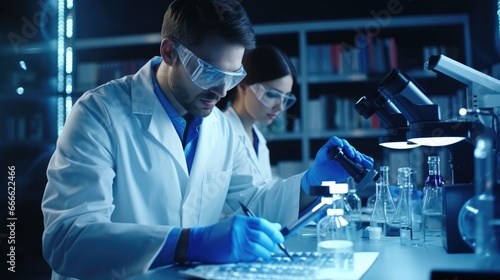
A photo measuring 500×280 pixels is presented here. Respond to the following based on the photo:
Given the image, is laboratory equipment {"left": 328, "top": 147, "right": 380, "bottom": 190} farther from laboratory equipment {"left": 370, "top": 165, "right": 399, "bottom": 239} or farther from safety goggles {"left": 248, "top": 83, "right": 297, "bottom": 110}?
safety goggles {"left": 248, "top": 83, "right": 297, "bottom": 110}

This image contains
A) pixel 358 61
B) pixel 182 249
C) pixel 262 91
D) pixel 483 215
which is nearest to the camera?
pixel 483 215

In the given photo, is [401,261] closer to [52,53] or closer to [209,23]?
[209,23]

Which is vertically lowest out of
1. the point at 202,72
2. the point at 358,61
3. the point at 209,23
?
the point at 202,72


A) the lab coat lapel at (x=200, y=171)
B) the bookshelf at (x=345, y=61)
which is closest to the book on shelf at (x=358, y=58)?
the bookshelf at (x=345, y=61)

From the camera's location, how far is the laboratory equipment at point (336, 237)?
978 mm

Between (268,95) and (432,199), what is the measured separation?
1275 mm

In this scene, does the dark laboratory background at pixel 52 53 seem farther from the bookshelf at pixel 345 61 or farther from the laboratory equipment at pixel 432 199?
the laboratory equipment at pixel 432 199

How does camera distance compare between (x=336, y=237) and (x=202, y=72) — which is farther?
(x=202, y=72)

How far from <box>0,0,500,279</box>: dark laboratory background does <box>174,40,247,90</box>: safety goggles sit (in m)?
1.87

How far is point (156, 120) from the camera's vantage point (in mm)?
1532

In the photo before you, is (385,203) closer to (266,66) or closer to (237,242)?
(237,242)

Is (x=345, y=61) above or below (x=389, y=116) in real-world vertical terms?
above

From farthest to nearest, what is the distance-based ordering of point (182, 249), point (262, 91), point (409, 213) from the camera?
point (262, 91)
point (409, 213)
point (182, 249)

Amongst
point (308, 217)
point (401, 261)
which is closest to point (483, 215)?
point (401, 261)
